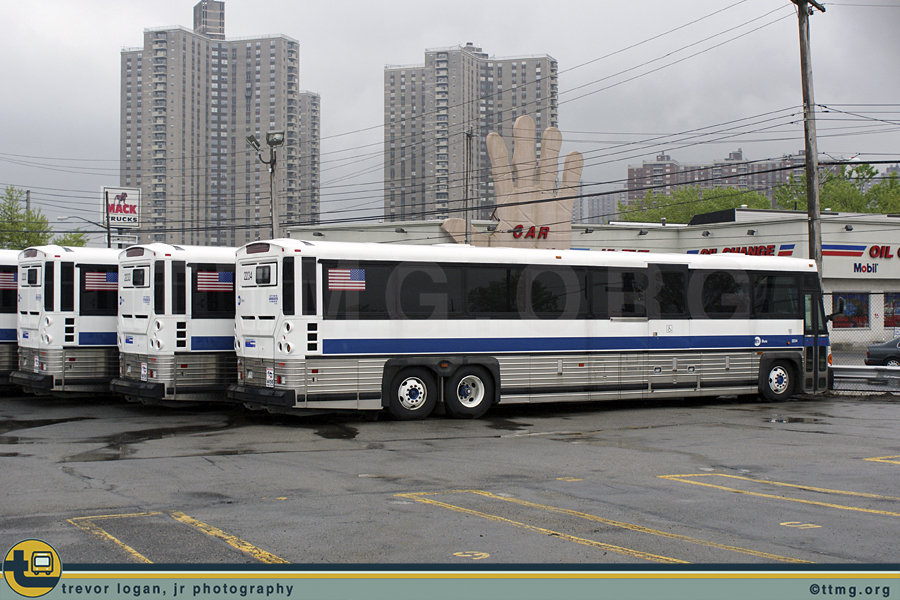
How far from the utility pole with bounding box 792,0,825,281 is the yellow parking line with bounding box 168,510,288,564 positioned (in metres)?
18.4

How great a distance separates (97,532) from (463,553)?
9.36 ft

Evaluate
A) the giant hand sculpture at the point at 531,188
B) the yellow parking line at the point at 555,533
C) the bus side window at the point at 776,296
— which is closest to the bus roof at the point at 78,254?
the yellow parking line at the point at 555,533

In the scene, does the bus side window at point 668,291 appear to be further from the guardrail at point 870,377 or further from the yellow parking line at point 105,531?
the yellow parking line at point 105,531

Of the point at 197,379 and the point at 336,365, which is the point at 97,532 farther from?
the point at 197,379

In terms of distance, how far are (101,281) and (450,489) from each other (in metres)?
10.8

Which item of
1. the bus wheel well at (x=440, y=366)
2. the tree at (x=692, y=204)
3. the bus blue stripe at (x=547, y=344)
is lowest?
the bus wheel well at (x=440, y=366)

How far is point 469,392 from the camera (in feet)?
50.5

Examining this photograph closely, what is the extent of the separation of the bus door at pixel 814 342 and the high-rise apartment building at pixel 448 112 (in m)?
111

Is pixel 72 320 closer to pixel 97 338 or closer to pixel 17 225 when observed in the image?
pixel 97 338

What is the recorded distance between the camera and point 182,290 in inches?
606

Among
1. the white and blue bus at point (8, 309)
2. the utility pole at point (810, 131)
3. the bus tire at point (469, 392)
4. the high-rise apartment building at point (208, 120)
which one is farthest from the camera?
the high-rise apartment building at point (208, 120)

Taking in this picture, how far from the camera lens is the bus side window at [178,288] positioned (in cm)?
1529

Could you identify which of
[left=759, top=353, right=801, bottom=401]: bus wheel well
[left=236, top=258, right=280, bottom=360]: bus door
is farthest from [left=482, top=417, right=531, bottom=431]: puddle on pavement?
[left=759, top=353, right=801, bottom=401]: bus wheel well

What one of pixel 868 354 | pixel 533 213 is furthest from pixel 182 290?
pixel 533 213
